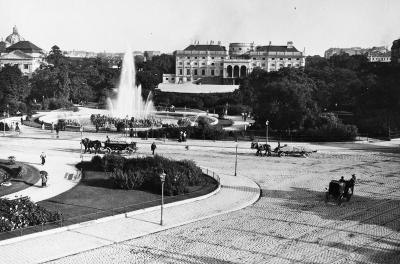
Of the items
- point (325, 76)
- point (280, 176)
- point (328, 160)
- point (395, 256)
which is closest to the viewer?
point (395, 256)

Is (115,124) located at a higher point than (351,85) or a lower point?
lower

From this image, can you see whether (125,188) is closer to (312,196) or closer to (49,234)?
(49,234)

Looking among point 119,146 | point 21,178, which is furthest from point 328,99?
point 21,178

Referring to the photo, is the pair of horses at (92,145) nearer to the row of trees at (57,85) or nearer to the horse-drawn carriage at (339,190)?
the horse-drawn carriage at (339,190)

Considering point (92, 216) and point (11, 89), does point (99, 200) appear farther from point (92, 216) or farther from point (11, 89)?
point (11, 89)

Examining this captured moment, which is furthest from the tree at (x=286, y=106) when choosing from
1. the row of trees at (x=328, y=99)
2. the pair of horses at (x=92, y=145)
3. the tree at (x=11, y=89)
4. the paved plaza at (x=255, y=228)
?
the tree at (x=11, y=89)

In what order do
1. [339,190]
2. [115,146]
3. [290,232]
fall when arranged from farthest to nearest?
[115,146] < [339,190] < [290,232]

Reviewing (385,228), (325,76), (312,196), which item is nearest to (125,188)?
(312,196)
